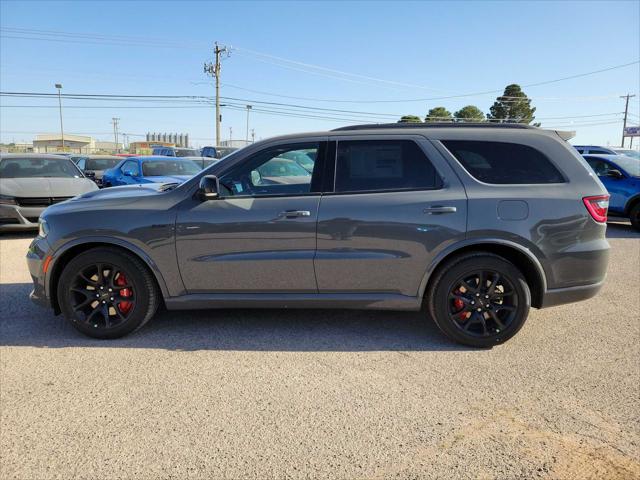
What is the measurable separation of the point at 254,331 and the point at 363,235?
4.39 feet

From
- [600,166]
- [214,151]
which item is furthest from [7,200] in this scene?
[214,151]

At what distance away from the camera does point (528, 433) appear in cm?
262

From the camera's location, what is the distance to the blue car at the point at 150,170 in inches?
440

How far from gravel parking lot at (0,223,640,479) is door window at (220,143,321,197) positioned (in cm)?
126

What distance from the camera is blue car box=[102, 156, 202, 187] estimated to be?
36.7 feet

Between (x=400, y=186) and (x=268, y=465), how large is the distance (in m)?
2.34

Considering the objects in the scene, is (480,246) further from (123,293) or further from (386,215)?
(123,293)

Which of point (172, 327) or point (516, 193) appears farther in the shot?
point (172, 327)

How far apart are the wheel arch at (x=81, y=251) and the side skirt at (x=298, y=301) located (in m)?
0.25

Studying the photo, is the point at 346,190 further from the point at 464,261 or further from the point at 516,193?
the point at 516,193

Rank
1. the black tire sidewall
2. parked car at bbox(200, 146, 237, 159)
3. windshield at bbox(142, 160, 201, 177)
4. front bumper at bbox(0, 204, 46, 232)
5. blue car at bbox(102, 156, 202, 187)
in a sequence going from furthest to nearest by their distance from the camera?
parked car at bbox(200, 146, 237, 159)
windshield at bbox(142, 160, 201, 177)
blue car at bbox(102, 156, 202, 187)
front bumper at bbox(0, 204, 46, 232)
the black tire sidewall

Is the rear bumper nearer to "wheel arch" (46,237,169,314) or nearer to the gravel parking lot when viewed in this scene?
the gravel parking lot

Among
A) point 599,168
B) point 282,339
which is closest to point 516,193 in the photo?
point 282,339

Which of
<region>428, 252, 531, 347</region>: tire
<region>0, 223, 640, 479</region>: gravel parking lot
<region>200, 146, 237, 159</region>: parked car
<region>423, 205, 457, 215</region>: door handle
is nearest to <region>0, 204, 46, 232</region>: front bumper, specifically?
<region>0, 223, 640, 479</region>: gravel parking lot
